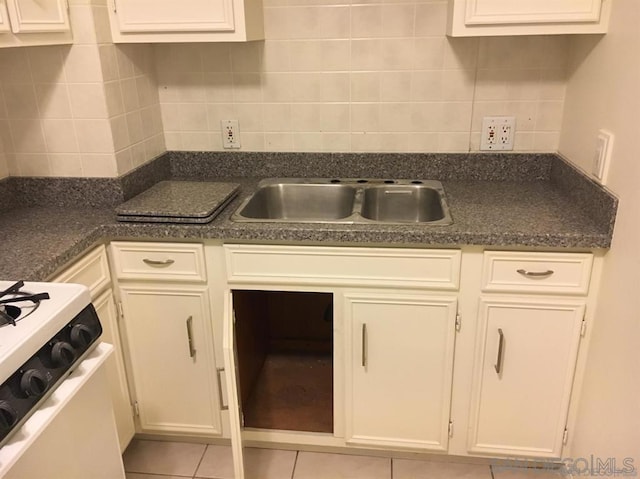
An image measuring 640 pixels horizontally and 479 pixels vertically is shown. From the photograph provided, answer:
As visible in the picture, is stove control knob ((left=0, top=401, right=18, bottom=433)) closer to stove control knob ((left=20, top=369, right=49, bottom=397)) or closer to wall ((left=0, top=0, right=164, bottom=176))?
stove control knob ((left=20, top=369, right=49, bottom=397))

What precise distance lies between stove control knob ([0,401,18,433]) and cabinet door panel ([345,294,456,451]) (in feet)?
3.15

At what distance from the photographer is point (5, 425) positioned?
90cm

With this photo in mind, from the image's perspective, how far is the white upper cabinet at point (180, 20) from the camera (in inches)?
65.7

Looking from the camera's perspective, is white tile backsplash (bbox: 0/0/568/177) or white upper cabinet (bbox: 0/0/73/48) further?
white tile backsplash (bbox: 0/0/568/177)

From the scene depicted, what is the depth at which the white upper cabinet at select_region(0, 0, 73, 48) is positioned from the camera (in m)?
1.38

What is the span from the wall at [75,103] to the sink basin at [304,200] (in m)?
0.50

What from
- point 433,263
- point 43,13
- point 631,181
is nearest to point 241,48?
point 43,13

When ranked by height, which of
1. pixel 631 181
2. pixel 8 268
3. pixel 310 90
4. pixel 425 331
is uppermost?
pixel 310 90

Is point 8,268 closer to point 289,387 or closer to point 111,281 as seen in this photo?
point 111,281

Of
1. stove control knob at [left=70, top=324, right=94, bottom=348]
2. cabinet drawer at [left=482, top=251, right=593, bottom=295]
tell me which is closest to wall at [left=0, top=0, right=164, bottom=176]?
stove control knob at [left=70, top=324, right=94, bottom=348]

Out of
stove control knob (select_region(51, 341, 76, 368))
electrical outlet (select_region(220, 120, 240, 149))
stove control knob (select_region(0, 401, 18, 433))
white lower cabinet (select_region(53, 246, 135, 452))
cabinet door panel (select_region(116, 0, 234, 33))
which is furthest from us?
electrical outlet (select_region(220, 120, 240, 149))

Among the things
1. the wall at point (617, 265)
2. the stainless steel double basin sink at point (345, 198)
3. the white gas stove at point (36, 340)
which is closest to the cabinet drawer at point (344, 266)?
the stainless steel double basin sink at point (345, 198)

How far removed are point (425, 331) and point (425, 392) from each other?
22 cm

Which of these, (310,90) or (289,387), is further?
(289,387)
